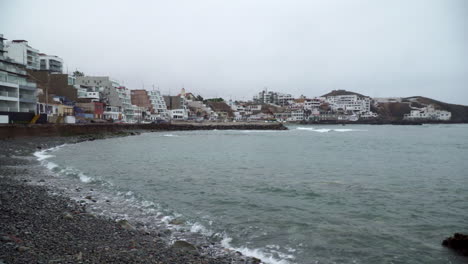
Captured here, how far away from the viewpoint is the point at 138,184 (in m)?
16.2

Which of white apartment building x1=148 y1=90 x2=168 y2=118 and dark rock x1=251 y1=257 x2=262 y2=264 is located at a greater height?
white apartment building x1=148 y1=90 x2=168 y2=118

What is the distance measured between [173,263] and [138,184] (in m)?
10.4

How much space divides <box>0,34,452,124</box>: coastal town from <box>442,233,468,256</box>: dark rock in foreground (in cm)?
4895

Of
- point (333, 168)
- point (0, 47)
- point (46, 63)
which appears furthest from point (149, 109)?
point (333, 168)

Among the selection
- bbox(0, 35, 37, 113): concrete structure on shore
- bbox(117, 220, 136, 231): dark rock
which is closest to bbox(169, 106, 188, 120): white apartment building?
bbox(0, 35, 37, 113): concrete structure on shore

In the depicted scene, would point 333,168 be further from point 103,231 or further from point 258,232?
point 103,231

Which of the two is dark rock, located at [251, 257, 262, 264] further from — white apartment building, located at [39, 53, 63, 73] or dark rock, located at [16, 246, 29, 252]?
white apartment building, located at [39, 53, 63, 73]

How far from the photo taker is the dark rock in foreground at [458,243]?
805 centimetres

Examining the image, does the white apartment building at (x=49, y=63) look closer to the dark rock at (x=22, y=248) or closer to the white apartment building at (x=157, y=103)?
the white apartment building at (x=157, y=103)

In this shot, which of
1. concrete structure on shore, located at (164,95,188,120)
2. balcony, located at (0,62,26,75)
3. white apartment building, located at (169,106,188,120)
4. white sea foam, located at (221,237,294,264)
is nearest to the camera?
white sea foam, located at (221,237,294,264)

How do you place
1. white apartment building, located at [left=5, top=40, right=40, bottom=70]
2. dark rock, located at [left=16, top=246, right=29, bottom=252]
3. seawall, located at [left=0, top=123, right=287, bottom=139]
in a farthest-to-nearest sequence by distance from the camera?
1. white apartment building, located at [left=5, top=40, right=40, bottom=70]
2. seawall, located at [left=0, top=123, right=287, bottom=139]
3. dark rock, located at [left=16, top=246, right=29, bottom=252]

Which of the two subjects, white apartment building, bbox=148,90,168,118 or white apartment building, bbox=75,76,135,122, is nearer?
white apartment building, bbox=75,76,135,122

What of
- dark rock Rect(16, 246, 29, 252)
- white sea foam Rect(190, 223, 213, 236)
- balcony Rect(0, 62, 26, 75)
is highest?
balcony Rect(0, 62, 26, 75)

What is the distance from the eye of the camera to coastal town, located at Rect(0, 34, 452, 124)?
48612 mm
